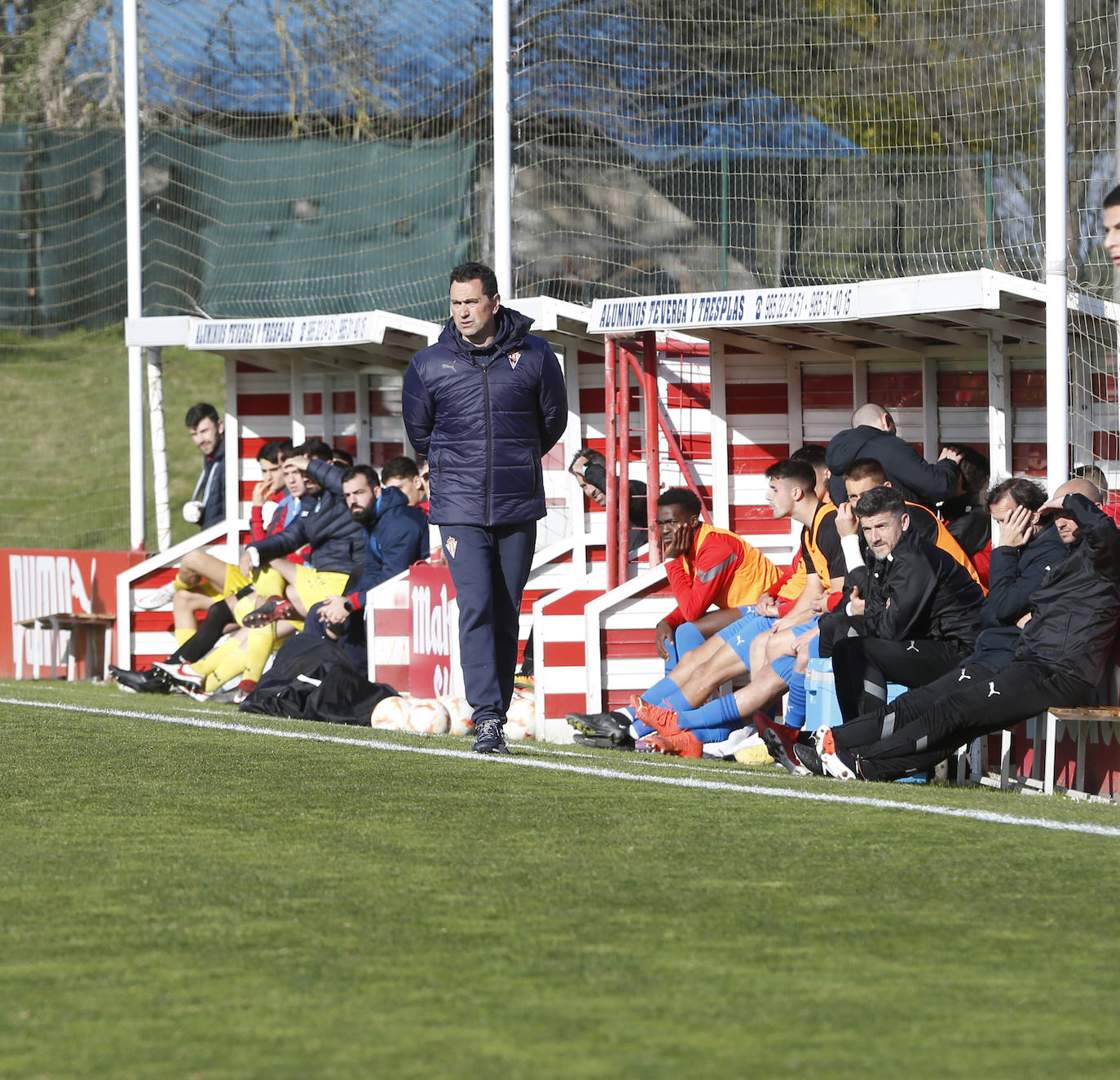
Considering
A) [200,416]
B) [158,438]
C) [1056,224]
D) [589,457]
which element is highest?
[1056,224]

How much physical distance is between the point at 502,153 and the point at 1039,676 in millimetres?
6895

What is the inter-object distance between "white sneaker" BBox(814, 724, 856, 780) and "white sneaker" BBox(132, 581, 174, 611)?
329 inches

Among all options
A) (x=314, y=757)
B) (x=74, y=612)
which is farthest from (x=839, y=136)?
(x=74, y=612)

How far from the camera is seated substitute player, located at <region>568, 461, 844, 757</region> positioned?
9.59 m

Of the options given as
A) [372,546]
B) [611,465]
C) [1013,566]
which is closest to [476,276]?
[1013,566]

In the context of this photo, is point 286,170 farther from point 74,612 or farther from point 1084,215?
point 1084,215

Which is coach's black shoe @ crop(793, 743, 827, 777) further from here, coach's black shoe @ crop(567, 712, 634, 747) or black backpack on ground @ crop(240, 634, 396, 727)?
black backpack on ground @ crop(240, 634, 396, 727)

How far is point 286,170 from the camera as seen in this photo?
669 inches

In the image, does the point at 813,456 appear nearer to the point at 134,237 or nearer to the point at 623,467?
the point at 623,467

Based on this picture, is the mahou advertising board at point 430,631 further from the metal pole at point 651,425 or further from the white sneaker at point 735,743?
the white sneaker at point 735,743

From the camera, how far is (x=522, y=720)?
11.0 m

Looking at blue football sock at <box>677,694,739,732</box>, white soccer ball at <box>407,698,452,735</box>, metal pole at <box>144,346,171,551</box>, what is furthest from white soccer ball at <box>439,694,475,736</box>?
metal pole at <box>144,346,171,551</box>

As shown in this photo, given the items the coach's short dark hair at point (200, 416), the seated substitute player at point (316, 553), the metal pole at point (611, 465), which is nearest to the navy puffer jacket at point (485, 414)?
the metal pole at point (611, 465)

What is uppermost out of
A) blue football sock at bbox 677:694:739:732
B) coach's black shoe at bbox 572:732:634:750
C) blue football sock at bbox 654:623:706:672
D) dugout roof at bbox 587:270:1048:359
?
dugout roof at bbox 587:270:1048:359
